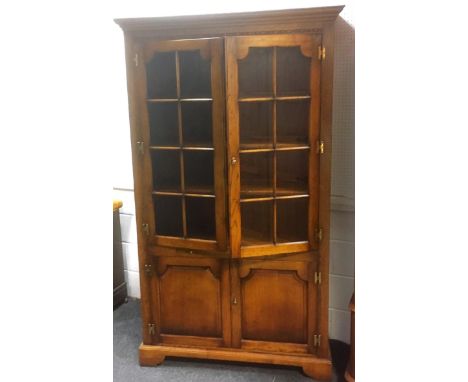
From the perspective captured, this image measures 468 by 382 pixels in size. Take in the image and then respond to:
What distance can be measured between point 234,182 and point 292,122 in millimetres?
332

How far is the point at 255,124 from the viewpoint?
1.72m

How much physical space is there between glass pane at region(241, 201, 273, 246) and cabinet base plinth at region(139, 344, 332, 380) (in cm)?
50

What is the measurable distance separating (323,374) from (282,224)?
0.65m

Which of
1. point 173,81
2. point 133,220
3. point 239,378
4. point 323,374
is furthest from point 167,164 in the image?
point 323,374

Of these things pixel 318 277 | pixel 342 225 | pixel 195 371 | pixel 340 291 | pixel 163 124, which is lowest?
pixel 195 371

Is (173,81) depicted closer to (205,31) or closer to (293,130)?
(205,31)

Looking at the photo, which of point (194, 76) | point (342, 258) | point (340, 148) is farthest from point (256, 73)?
point (342, 258)

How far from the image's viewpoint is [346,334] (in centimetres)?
202

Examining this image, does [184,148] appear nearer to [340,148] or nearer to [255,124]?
[255,124]

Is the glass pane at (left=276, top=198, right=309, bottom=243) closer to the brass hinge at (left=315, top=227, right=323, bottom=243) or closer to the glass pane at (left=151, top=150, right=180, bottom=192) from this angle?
the brass hinge at (left=315, top=227, right=323, bottom=243)

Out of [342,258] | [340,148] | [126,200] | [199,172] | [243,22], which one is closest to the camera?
[243,22]

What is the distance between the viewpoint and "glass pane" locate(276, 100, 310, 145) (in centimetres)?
165

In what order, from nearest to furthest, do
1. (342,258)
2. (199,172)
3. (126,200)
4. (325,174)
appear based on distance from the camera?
1. (325,174)
2. (199,172)
3. (342,258)
4. (126,200)

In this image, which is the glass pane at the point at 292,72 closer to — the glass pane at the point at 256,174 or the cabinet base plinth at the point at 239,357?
the glass pane at the point at 256,174
